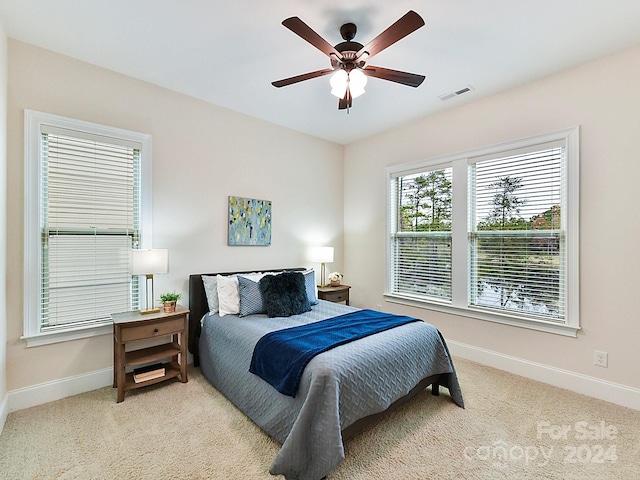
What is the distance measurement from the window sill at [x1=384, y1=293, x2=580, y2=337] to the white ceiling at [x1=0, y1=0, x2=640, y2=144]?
7.62ft

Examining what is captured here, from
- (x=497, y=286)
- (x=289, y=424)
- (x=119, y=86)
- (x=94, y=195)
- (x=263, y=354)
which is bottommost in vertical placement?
(x=289, y=424)

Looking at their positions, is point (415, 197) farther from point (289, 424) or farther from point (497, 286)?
point (289, 424)

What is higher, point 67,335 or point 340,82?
point 340,82

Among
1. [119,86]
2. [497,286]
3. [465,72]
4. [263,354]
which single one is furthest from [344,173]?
[263,354]

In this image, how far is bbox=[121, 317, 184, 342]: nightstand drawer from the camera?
8.25ft

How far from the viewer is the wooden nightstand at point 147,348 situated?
2482mm

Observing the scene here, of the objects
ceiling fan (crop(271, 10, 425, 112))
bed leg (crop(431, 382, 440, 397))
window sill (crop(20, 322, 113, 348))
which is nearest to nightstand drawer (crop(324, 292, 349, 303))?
bed leg (crop(431, 382, 440, 397))

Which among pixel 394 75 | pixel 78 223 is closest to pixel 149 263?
pixel 78 223

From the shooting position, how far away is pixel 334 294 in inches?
165

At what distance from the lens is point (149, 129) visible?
119 inches

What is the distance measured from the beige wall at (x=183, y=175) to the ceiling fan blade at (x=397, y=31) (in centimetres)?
205

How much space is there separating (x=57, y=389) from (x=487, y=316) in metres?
4.06

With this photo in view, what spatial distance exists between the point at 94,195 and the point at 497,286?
403cm

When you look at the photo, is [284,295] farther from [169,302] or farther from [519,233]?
[519,233]
